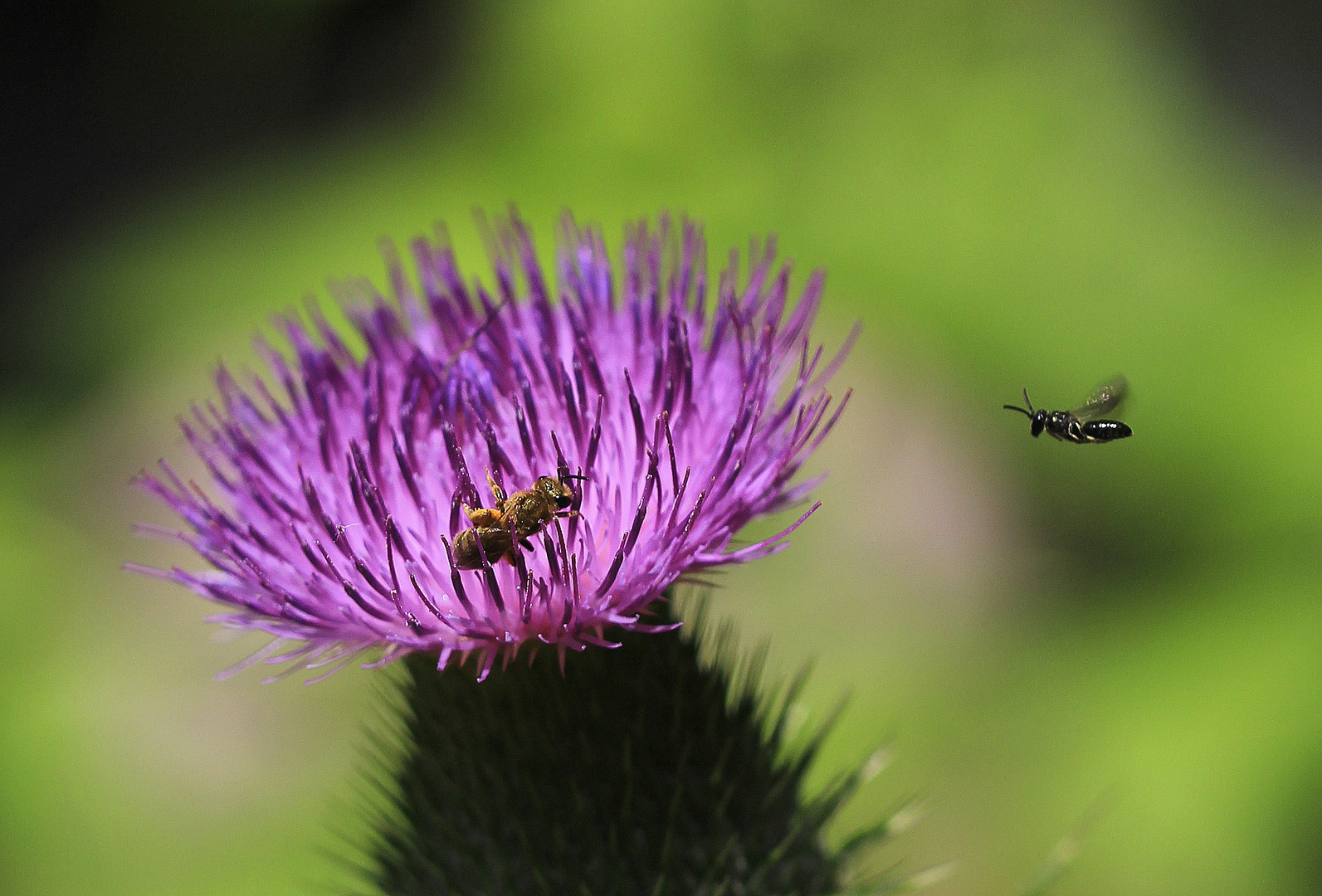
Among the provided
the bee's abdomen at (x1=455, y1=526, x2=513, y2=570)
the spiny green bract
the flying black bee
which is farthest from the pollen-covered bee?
A: the flying black bee

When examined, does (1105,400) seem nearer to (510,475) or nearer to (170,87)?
(510,475)

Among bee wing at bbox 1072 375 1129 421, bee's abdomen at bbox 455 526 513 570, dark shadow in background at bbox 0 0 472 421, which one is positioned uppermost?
dark shadow in background at bbox 0 0 472 421

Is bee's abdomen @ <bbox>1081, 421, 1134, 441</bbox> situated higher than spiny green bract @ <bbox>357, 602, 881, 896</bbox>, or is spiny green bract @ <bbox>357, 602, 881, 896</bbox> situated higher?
bee's abdomen @ <bbox>1081, 421, 1134, 441</bbox>

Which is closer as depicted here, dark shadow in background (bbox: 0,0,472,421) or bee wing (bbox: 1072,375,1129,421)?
bee wing (bbox: 1072,375,1129,421)

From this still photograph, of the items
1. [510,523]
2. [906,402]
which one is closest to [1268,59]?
[906,402]

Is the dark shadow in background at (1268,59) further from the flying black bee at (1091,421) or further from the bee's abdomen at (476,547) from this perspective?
the bee's abdomen at (476,547)

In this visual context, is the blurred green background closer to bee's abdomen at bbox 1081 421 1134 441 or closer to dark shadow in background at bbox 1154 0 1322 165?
dark shadow in background at bbox 1154 0 1322 165

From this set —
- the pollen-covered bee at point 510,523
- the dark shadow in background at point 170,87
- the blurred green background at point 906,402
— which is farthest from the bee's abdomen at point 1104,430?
the dark shadow in background at point 170,87

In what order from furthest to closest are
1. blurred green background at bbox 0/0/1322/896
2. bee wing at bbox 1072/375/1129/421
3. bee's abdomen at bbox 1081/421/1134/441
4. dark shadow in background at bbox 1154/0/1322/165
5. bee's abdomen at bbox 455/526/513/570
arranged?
dark shadow in background at bbox 1154/0/1322/165 → blurred green background at bbox 0/0/1322/896 → bee's abdomen at bbox 1081/421/1134/441 → bee wing at bbox 1072/375/1129/421 → bee's abdomen at bbox 455/526/513/570
